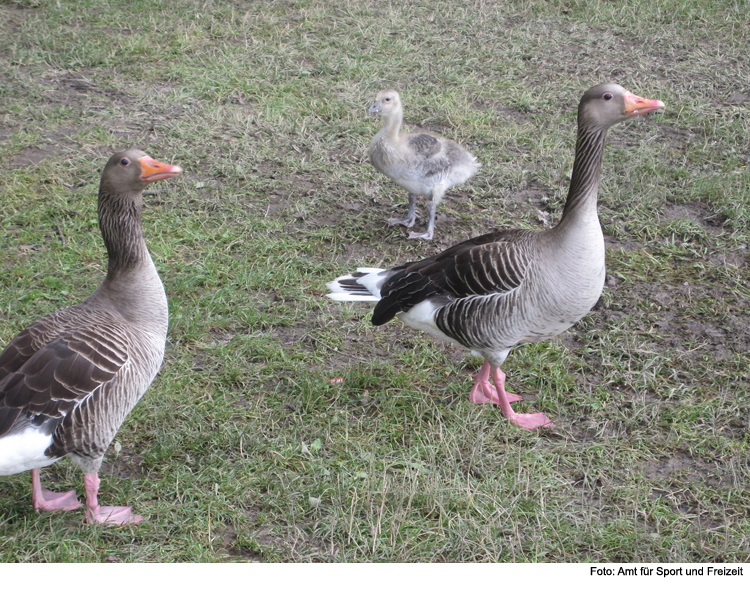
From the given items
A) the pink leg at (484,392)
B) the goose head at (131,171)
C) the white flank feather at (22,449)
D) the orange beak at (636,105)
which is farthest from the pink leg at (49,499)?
the orange beak at (636,105)

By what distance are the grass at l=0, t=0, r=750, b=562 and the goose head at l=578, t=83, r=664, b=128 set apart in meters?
1.51

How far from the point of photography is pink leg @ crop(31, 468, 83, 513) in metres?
3.31

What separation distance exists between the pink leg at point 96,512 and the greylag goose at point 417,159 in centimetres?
316

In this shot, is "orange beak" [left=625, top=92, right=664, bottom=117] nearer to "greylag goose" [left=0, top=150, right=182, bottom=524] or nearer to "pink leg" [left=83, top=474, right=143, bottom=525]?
"greylag goose" [left=0, top=150, right=182, bottom=524]

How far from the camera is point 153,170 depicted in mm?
3488

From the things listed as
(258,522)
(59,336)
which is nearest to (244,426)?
(258,522)

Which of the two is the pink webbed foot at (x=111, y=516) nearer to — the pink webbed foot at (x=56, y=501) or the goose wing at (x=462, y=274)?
the pink webbed foot at (x=56, y=501)

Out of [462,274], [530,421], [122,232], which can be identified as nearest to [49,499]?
[122,232]

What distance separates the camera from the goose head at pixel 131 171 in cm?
347

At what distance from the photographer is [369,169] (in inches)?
261

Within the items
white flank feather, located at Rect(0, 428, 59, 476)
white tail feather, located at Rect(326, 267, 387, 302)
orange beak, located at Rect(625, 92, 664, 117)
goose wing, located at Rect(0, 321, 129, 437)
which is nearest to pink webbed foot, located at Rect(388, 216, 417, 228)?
white tail feather, located at Rect(326, 267, 387, 302)

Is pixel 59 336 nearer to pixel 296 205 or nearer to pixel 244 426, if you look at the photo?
pixel 244 426

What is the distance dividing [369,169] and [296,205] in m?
0.96

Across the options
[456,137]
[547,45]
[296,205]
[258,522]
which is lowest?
[258,522]
